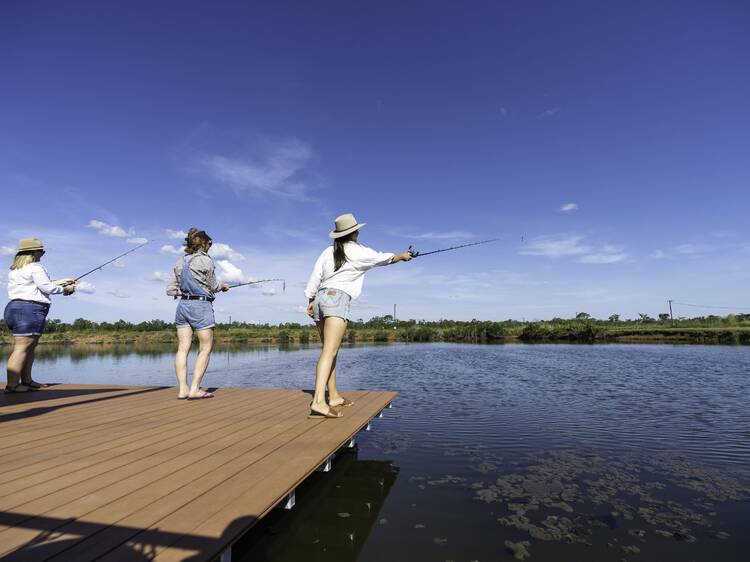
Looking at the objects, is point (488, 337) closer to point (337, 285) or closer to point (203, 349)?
point (203, 349)

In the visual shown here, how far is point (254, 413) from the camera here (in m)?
4.63

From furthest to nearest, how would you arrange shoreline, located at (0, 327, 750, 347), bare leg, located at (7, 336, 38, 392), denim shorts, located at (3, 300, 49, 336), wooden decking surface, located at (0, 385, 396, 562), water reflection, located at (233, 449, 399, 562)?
shoreline, located at (0, 327, 750, 347) → bare leg, located at (7, 336, 38, 392) → denim shorts, located at (3, 300, 49, 336) → water reflection, located at (233, 449, 399, 562) → wooden decking surface, located at (0, 385, 396, 562)

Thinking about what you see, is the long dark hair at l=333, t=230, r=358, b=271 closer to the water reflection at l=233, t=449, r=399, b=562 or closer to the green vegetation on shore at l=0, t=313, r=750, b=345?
the water reflection at l=233, t=449, r=399, b=562

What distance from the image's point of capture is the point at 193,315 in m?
5.16

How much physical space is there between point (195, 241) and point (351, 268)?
7.46 ft

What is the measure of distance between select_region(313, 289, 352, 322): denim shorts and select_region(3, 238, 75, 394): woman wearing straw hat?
11.7 ft

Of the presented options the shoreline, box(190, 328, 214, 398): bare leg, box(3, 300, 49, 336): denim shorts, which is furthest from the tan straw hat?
the shoreline

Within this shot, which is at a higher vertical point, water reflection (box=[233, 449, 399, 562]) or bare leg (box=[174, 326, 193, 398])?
bare leg (box=[174, 326, 193, 398])

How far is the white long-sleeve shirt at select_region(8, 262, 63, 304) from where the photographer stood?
17.5 ft

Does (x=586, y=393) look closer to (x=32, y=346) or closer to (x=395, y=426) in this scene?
(x=395, y=426)

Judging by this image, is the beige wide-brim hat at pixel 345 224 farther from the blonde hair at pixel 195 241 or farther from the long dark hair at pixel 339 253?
the blonde hair at pixel 195 241

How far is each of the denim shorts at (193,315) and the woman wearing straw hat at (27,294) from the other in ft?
5.38

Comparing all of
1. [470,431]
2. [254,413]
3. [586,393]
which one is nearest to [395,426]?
[470,431]

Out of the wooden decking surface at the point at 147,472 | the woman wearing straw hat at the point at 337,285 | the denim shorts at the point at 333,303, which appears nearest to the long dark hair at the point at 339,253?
the woman wearing straw hat at the point at 337,285
